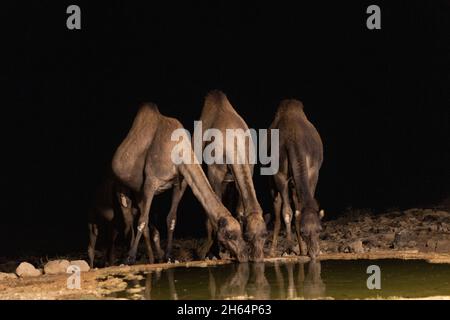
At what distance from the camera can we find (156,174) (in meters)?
16.2

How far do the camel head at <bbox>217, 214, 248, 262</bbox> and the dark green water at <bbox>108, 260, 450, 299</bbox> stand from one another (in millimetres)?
305

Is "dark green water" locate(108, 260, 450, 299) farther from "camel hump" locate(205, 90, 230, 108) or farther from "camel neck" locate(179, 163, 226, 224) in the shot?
"camel hump" locate(205, 90, 230, 108)

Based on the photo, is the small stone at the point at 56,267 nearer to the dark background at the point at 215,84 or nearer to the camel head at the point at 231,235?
the camel head at the point at 231,235

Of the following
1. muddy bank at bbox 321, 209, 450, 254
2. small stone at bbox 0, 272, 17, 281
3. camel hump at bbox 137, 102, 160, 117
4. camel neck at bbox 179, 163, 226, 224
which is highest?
camel hump at bbox 137, 102, 160, 117

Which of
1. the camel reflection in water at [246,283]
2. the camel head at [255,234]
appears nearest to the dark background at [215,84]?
the camel head at [255,234]

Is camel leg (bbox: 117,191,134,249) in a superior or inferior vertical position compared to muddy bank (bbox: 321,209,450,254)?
superior

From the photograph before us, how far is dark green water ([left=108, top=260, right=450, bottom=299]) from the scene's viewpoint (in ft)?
34.7

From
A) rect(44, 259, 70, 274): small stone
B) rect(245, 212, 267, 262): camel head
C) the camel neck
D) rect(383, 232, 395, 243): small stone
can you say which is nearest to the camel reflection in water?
rect(245, 212, 267, 262): camel head

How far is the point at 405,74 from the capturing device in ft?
102

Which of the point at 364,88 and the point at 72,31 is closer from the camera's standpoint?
the point at 364,88

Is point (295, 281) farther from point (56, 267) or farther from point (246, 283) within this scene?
point (56, 267)
